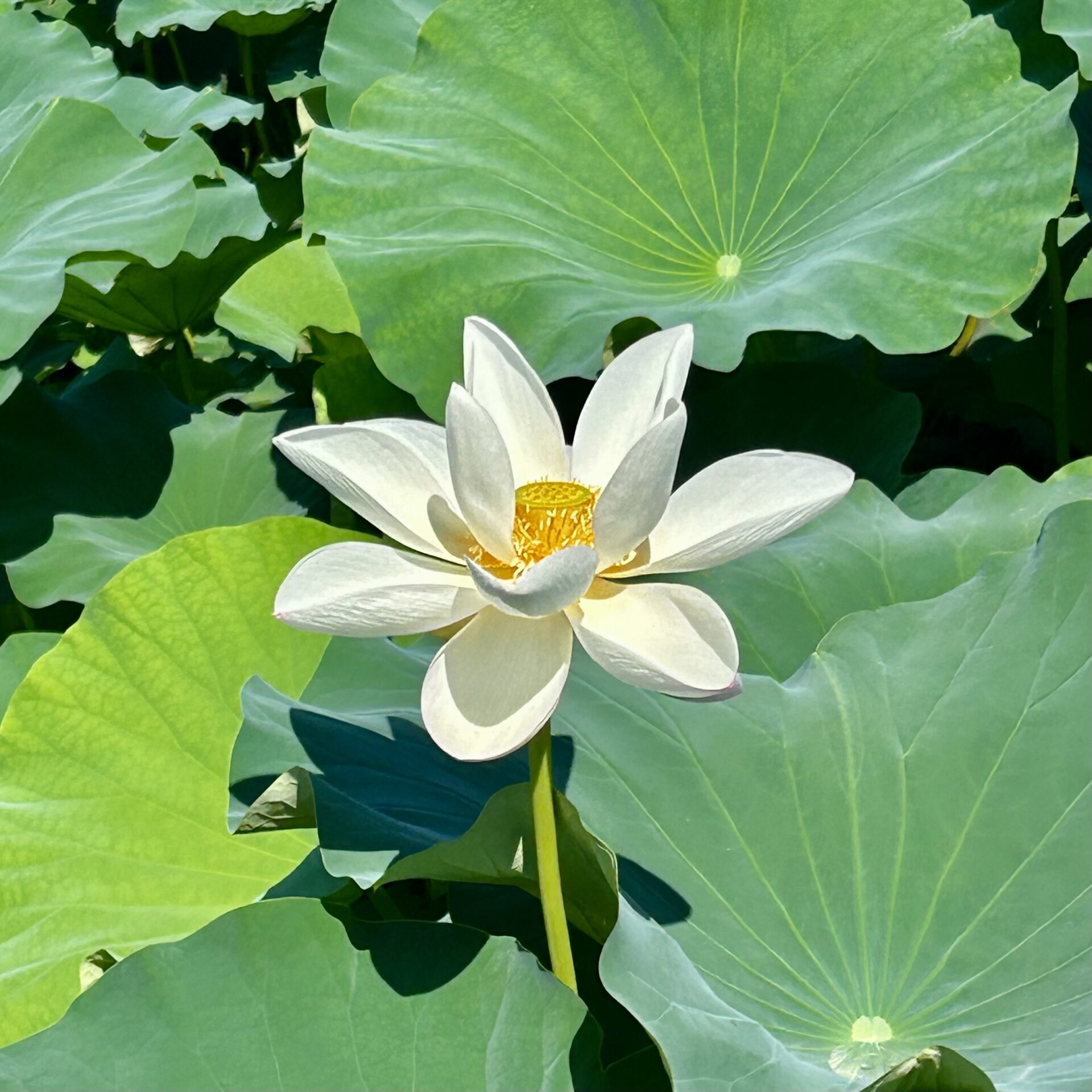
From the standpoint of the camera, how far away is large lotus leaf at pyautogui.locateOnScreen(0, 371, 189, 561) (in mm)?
1605

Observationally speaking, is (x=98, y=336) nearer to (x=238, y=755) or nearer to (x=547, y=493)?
(x=238, y=755)

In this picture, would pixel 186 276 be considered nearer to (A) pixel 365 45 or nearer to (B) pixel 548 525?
(A) pixel 365 45

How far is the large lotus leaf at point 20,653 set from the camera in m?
1.33

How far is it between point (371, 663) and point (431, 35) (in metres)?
0.86

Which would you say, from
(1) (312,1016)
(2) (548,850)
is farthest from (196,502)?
(2) (548,850)

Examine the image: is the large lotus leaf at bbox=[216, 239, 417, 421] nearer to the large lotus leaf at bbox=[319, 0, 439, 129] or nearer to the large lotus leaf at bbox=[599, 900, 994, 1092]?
the large lotus leaf at bbox=[319, 0, 439, 129]

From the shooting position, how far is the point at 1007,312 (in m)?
1.88

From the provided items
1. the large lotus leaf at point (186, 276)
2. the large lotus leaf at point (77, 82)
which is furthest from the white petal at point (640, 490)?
the large lotus leaf at point (77, 82)

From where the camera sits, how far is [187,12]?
8.48 ft

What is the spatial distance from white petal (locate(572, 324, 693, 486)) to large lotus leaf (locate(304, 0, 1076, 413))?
45 cm

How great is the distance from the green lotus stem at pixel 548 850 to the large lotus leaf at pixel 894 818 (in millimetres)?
100

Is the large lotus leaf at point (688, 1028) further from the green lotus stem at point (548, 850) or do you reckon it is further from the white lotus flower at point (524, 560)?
the white lotus flower at point (524, 560)

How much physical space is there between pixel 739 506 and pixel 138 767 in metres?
0.69

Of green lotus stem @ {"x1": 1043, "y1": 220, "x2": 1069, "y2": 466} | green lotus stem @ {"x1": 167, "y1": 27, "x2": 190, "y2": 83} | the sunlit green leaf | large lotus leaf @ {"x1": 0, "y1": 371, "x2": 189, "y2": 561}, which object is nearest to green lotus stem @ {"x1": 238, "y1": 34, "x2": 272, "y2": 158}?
green lotus stem @ {"x1": 167, "y1": 27, "x2": 190, "y2": 83}
